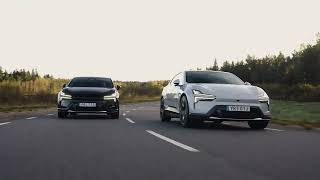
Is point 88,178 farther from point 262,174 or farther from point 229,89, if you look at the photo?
point 229,89

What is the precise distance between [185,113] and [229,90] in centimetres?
124

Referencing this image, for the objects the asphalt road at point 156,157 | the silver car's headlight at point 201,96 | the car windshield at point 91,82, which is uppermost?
the car windshield at point 91,82

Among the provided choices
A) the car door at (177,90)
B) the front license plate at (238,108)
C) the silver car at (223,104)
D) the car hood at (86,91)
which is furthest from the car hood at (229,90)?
the car hood at (86,91)

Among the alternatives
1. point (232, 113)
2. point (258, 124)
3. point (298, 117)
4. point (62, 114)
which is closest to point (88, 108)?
point (62, 114)

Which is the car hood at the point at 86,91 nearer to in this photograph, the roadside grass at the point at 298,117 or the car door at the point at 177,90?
the car door at the point at 177,90

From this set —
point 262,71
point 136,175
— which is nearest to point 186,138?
point 136,175

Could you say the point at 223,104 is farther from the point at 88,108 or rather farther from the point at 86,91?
the point at 86,91

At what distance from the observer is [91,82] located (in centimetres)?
1922

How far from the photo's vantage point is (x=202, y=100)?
1227 centimetres

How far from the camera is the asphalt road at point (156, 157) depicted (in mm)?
5418

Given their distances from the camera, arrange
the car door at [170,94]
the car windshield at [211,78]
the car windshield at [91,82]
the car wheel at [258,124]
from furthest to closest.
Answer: the car windshield at [91,82]
the car door at [170,94]
the car windshield at [211,78]
the car wheel at [258,124]

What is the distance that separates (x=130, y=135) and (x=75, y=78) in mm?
9576

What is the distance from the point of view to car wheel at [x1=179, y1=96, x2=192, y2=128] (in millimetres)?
12575

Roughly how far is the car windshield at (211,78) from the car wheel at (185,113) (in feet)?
2.42
